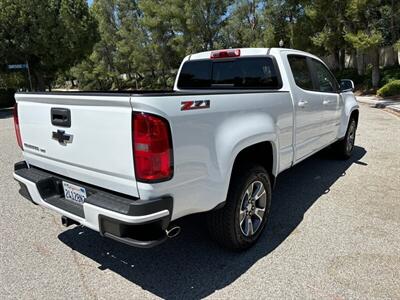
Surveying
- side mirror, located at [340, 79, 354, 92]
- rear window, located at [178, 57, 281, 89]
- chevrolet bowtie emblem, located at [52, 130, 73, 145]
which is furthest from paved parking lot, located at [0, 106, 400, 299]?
side mirror, located at [340, 79, 354, 92]

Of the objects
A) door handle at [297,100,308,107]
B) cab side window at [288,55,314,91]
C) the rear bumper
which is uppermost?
cab side window at [288,55,314,91]

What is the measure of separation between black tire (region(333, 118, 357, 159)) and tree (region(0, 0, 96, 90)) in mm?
22600

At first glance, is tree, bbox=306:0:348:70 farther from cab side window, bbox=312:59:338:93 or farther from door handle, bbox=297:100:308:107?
door handle, bbox=297:100:308:107

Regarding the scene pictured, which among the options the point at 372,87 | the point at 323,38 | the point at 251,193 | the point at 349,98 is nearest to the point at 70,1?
the point at 323,38

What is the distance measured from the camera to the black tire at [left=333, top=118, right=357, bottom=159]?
6266mm

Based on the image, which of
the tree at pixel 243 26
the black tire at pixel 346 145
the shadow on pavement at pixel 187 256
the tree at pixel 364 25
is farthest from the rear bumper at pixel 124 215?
the tree at pixel 243 26

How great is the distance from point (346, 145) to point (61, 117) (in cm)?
514

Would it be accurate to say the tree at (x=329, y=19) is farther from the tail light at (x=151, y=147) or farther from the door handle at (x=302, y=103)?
the tail light at (x=151, y=147)

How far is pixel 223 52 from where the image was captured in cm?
434

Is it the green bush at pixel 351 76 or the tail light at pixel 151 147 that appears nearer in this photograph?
the tail light at pixel 151 147

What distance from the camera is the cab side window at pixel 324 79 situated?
496cm

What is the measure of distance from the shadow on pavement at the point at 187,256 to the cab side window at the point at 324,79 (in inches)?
66.8

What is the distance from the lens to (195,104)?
255 cm

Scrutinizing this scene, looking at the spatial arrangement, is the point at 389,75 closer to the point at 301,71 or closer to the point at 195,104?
the point at 301,71
